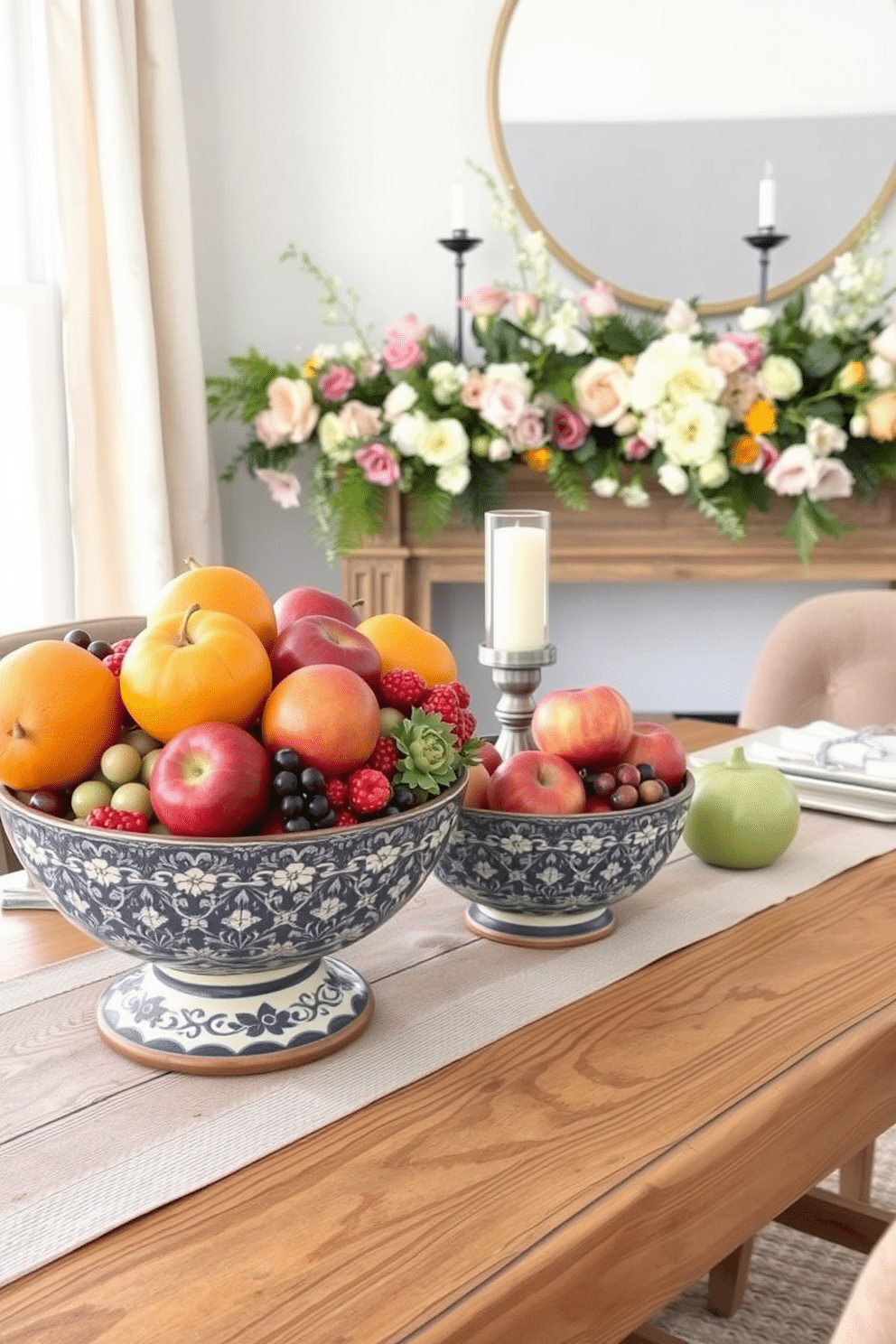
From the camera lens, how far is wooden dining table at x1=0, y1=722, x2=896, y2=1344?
62cm

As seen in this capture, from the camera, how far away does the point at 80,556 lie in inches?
110

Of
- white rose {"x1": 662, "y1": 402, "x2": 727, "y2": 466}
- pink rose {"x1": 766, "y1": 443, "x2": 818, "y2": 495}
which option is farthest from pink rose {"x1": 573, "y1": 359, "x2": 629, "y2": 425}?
pink rose {"x1": 766, "y1": 443, "x2": 818, "y2": 495}

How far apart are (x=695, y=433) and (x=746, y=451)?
0.14 m

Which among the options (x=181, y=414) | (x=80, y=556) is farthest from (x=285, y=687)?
(x=181, y=414)

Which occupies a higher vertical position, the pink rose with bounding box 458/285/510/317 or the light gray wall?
the light gray wall

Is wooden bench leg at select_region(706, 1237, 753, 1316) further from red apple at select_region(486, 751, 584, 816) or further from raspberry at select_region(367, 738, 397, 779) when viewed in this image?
raspberry at select_region(367, 738, 397, 779)

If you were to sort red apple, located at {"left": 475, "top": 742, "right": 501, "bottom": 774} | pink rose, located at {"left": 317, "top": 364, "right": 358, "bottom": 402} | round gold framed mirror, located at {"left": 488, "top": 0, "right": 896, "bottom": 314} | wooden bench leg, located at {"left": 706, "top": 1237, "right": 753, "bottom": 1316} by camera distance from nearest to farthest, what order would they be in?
red apple, located at {"left": 475, "top": 742, "right": 501, "bottom": 774} < wooden bench leg, located at {"left": 706, "top": 1237, "right": 753, "bottom": 1316} < pink rose, located at {"left": 317, "top": 364, "right": 358, "bottom": 402} < round gold framed mirror, located at {"left": 488, "top": 0, "right": 896, "bottom": 314}

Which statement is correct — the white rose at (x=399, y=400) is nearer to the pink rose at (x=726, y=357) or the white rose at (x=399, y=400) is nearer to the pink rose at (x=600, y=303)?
the pink rose at (x=600, y=303)

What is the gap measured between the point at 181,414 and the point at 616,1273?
8.33ft

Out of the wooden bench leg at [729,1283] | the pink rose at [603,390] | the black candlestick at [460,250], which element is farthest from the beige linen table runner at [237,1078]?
the black candlestick at [460,250]

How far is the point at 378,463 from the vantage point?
9.54 feet

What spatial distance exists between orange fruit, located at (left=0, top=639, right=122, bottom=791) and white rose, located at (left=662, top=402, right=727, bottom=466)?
207 centimetres

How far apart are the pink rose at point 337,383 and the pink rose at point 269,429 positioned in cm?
13

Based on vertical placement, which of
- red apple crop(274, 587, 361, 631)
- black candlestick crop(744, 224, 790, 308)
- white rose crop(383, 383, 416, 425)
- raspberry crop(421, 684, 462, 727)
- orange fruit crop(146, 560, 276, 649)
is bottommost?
raspberry crop(421, 684, 462, 727)
